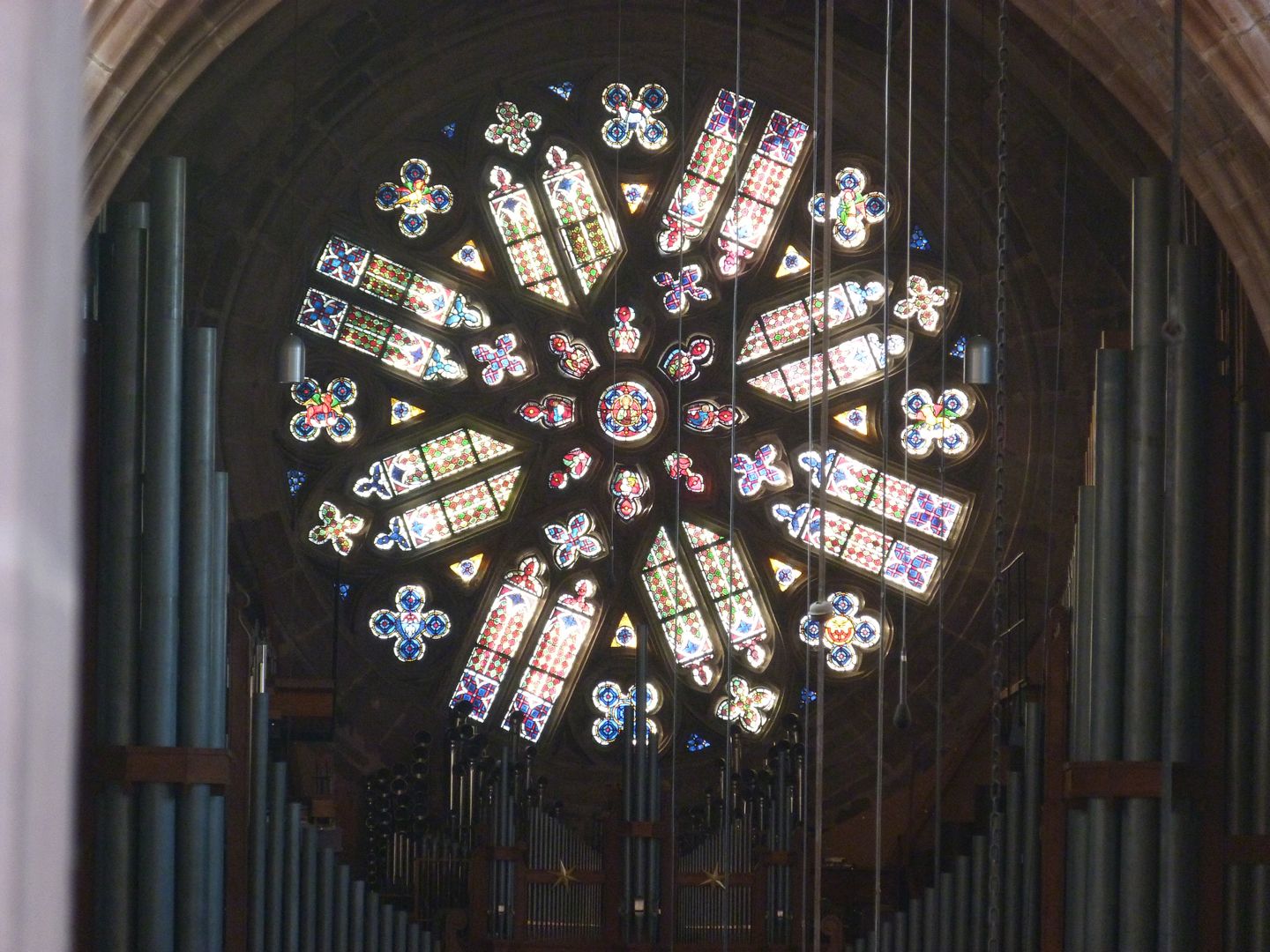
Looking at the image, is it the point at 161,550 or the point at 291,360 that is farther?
the point at 291,360

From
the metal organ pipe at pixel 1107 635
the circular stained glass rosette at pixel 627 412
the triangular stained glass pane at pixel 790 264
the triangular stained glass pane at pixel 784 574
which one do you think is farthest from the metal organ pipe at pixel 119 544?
the triangular stained glass pane at pixel 790 264

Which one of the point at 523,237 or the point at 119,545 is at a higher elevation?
the point at 523,237

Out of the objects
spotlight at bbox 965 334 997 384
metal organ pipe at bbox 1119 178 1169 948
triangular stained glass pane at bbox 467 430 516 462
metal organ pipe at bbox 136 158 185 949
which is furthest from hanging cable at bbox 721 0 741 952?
metal organ pipe at bbox 136 158 185 949

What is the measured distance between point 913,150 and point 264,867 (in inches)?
298

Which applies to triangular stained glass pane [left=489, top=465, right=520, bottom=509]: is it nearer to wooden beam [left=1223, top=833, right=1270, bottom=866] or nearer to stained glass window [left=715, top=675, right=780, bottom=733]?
stained glass window [left=715, top=675, right=780, bottom=733]

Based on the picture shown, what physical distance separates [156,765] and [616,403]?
22.1ft

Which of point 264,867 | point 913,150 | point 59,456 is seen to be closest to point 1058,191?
point 913,150

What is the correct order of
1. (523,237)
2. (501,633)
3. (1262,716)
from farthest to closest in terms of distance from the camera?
1. (523,237)
2. (501,633)
3. (1262,716)

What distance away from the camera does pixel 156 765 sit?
10.3 metres

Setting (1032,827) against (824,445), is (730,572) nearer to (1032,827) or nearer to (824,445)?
(1032,827)

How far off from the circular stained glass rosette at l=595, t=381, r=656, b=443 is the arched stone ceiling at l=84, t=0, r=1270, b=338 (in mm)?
4927

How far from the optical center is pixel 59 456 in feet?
2.80

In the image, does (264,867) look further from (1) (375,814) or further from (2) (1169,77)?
(2) (1169,77)

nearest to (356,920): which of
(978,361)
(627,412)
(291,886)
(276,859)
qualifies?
(291,886)
